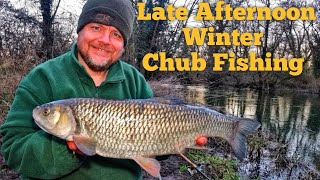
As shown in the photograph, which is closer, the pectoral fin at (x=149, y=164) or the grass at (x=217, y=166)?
the pectoral fin at (x=149, y=164)

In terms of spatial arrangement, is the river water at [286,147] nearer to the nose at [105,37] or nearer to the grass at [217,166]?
the grass at [217,166]

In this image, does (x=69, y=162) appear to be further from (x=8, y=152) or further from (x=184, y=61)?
(x=184, y=61)

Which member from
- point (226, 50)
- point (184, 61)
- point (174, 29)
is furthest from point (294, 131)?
point (226, 50)

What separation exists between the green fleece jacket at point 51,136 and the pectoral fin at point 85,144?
10cm

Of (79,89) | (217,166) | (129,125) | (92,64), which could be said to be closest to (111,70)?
(92,64)

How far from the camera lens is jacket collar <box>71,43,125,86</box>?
2.15 meters

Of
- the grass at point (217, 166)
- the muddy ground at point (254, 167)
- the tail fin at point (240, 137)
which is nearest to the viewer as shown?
the tail fin at point (240, 137)

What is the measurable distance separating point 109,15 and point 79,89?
60 centimetres

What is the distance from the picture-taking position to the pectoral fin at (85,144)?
175 cm

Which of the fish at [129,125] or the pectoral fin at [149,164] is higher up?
the fish at [129,125]

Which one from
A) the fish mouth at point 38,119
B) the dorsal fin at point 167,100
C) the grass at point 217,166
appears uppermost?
the dorsal fin at point 167,100

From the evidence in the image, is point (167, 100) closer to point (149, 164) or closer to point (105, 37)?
point (149, 164)

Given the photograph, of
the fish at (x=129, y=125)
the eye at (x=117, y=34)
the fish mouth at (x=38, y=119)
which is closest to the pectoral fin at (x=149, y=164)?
the fish at (x=129, y=125)

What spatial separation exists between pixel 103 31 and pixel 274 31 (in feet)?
109
